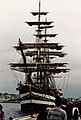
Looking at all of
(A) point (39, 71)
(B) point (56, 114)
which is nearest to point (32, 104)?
(A) point (39, 71)

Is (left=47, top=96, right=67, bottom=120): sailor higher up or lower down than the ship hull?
higher up

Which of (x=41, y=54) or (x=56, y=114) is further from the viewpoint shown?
(x=41, y=54)

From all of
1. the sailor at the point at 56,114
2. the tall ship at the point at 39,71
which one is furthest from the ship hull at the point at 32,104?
the sailor at the point at 56,114

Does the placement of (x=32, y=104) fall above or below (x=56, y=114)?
below

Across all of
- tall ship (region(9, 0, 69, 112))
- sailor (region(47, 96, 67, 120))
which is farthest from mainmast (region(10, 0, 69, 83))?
sailor (region(47, 96, 67, 120))

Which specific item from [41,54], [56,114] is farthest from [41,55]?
[56,114]

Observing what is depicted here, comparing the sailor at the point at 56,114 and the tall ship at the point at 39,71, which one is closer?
the sailor at the point at 56,114

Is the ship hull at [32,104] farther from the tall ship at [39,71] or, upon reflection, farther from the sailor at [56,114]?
the sailor at [56,114]

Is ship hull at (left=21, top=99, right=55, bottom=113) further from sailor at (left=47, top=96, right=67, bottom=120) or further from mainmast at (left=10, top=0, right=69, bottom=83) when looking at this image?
sailor at (left=47, top=96, right=67, bottom=120)

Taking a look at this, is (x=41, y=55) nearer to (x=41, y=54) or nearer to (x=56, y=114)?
(x=41, y=54)

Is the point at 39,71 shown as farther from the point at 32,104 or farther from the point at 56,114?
the point at 56,114

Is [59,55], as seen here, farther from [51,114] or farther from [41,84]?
[51,114]

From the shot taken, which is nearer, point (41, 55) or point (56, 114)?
point (56, 114)

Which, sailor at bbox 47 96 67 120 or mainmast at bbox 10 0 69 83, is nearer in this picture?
sailor at bbox 47 96 67 120
